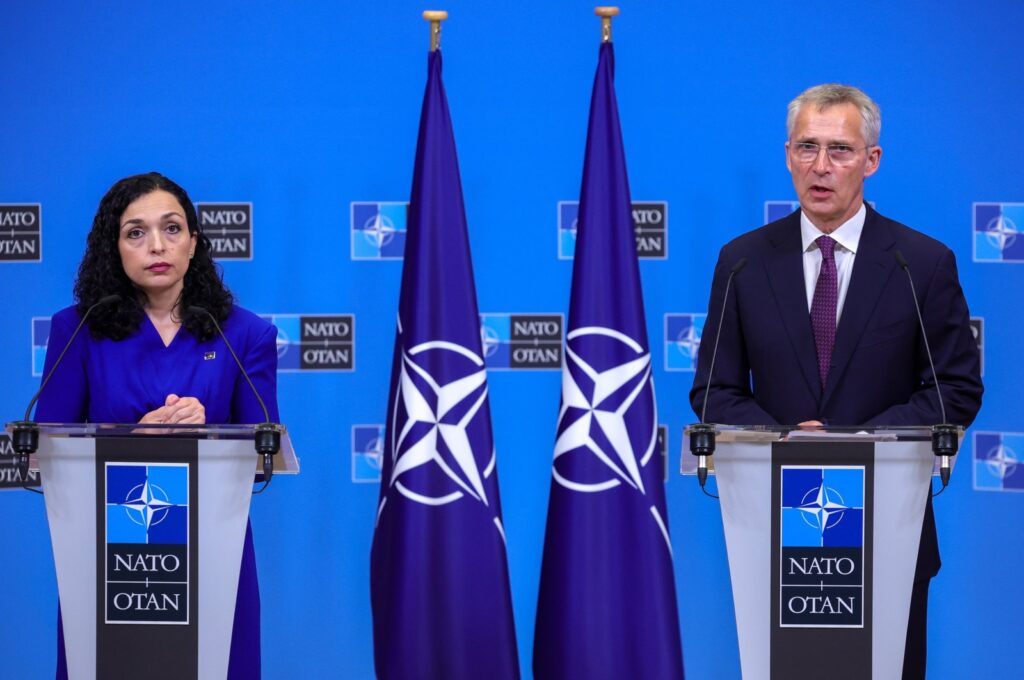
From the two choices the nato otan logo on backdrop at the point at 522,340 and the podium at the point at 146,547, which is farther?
the nato otan logo on backdrop at the point at 522,340

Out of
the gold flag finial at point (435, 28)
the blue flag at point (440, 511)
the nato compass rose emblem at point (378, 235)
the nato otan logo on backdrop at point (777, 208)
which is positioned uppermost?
the gold flag finial at point (435, 28)

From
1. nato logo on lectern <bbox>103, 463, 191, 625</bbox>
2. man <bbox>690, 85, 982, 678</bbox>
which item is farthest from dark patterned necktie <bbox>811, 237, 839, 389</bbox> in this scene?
nato logo on lectern <bbox>103, 463, 191, 625</bbox>

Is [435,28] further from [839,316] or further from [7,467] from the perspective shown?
[7,467]

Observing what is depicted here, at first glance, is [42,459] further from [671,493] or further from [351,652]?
[671,493]

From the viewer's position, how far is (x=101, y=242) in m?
2.80

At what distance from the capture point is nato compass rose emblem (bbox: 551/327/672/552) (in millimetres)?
3361

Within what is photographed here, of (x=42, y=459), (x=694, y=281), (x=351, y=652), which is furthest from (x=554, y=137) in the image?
(x=42, y=459)

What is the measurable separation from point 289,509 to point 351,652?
1.82 feet

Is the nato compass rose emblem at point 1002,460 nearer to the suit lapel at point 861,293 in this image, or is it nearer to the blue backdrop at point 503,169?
the blue backdrop at point 503,169

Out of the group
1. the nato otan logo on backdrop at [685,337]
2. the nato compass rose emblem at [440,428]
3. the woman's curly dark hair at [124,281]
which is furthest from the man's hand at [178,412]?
the nato otan logo on backdrop at [685,337]

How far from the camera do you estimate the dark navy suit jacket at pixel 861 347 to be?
8.86ft

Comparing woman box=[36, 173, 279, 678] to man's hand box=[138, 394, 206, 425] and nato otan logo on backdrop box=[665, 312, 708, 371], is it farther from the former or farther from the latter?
nato otan logo on backdrop box=[665, 312, 708, 371]

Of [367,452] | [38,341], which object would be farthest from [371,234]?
[38,341]

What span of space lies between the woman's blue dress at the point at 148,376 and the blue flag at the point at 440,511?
0.73m
